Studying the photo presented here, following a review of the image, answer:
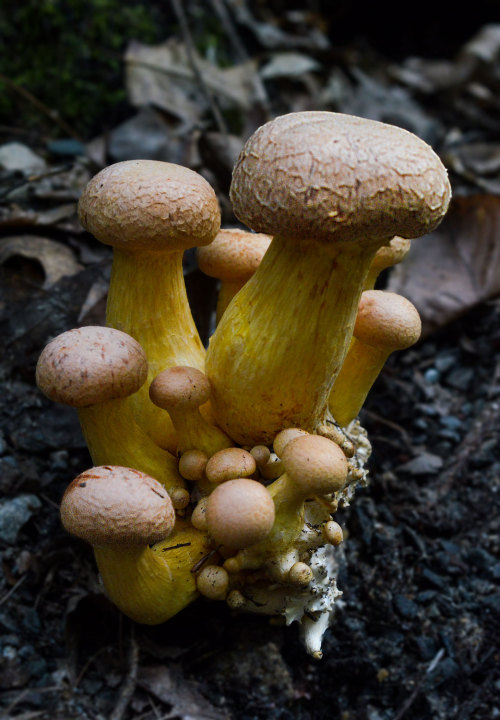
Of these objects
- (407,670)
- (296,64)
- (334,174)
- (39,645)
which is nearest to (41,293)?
(39,645)

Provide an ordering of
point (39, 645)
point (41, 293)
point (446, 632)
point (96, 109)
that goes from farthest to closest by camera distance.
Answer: point (96, 109) < point (41, 293) < point (446, 632) < point (39, 645)

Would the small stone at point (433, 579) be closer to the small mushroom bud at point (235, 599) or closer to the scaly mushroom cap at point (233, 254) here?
the small mushroom bud at point (235, 599)

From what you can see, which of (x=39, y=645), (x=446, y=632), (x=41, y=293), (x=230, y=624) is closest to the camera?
(x=39, y=645)

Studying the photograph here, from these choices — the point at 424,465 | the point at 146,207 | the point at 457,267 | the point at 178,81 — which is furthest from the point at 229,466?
the point at 178,81

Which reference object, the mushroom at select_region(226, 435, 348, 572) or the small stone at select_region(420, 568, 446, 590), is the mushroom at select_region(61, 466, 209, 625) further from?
the small stone at select_region(420, 568, 446, 590)

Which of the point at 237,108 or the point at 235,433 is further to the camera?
the point at 237,108

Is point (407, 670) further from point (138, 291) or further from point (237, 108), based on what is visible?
point (237, 108)

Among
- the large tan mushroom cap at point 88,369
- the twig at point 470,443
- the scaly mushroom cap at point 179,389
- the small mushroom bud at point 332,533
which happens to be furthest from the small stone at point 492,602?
the large tan mushroom cap at point 88,369
